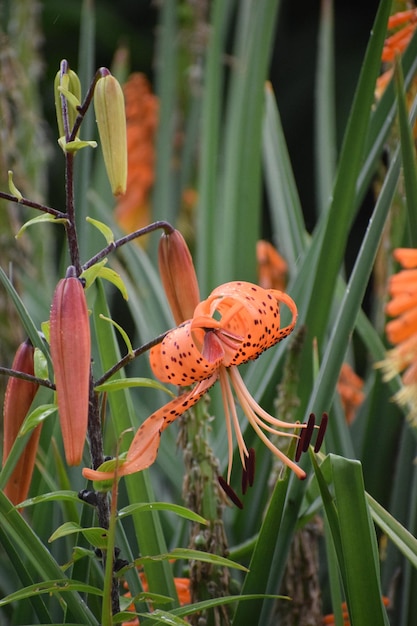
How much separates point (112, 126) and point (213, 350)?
16 centimetres

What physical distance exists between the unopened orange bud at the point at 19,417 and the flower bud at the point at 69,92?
150 millimetres

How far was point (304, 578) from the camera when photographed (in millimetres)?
673

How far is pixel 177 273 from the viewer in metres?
0.59

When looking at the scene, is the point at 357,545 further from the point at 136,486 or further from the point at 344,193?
the point at 344,193

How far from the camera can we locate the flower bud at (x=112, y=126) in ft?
1.79

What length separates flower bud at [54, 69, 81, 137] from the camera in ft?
1.82

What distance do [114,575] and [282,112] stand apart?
2088 millimetres

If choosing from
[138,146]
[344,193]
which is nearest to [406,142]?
Result: [344,193]

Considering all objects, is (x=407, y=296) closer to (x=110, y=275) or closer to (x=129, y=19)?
(x=110, y=275)

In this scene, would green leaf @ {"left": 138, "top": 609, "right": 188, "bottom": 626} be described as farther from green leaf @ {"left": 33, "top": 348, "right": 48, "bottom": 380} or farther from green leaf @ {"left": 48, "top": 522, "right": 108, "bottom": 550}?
green leaf @ {"left": 33, "top": 348, "right": 48, "bottom": 380}

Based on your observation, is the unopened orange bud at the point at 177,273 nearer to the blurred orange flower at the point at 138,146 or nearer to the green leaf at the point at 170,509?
the green leaf at the point at 170,509

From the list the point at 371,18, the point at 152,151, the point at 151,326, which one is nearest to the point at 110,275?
the point at 151,326

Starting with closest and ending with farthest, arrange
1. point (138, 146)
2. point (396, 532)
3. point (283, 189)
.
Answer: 1. point (396, 532)
2. point (283, 189)
3. point (138, 146)

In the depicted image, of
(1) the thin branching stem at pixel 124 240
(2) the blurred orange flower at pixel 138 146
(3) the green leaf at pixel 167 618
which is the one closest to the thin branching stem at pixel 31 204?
(1) the thin branching stem at pixel 124 240
